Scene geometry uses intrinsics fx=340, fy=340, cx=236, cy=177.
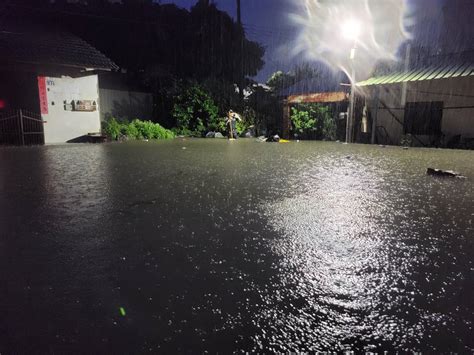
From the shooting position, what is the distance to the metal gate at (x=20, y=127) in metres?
14.1

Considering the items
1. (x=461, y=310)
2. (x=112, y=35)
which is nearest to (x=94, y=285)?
(x=461, y=310)

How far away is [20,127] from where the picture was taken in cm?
1430

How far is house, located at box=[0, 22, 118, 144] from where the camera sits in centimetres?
1428

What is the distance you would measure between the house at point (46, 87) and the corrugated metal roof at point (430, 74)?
503 inches

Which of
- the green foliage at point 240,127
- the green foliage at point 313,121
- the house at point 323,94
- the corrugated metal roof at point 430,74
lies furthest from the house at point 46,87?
the corrugated metal roof at point 430,74

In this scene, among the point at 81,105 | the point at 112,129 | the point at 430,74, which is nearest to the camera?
the point at 430,74

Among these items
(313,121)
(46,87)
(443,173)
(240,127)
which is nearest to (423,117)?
(313,121)

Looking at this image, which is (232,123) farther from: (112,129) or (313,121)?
(112,129)

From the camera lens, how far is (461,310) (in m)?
2.08

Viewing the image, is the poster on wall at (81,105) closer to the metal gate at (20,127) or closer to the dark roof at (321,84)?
the metal gate at (20,127)

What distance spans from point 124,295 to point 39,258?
110cm

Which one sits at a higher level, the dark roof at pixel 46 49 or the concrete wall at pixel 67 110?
the dark roof at pixel 46 49

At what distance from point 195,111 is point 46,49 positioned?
30.2ft

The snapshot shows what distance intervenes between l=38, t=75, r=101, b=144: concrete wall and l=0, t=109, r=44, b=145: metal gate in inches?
13.5
